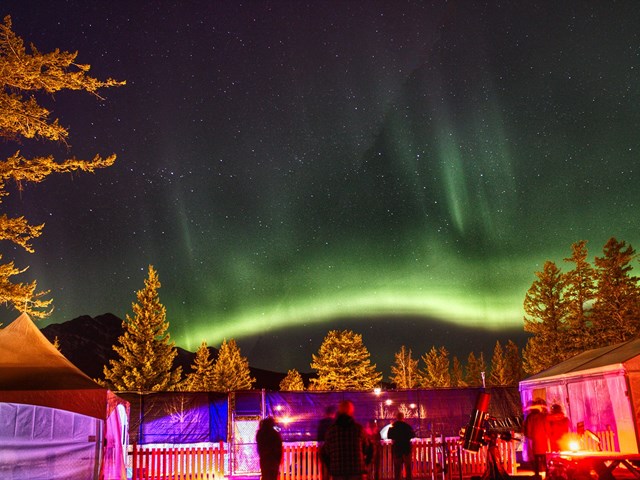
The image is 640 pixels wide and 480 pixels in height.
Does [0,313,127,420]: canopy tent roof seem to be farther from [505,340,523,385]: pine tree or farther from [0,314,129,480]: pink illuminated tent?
[505,340,523,385]: pine tree

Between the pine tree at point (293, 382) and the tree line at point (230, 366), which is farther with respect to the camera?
the pine tree at point (293, 382)

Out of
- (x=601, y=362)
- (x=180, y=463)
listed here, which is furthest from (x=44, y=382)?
(x=601, y=362)

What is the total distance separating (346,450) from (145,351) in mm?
38507

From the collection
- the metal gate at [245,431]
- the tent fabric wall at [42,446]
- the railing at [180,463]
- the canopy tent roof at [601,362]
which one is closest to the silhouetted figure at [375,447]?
the metal gate at [245,431]

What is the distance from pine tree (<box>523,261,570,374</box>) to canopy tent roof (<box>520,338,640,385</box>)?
28.1 m

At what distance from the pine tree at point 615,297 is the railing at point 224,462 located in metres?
29.6

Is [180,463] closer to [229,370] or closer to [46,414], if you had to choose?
[46,414]

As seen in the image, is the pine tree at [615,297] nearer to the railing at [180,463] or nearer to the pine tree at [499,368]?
the railing at [180,463]

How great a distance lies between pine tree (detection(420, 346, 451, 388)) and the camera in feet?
295

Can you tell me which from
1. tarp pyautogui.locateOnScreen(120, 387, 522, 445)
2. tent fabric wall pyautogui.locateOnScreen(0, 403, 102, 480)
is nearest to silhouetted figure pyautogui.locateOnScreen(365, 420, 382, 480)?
tarp pyautogui.locateOnScreen(120, 387, 522, 445)

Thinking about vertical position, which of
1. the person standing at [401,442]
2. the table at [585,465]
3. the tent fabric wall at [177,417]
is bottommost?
the table at [585,465]

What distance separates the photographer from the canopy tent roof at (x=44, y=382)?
10.7m

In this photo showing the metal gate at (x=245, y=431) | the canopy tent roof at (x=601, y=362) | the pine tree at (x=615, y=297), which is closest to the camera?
the canopy tent roof at (x=601, y=362)

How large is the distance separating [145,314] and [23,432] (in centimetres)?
3310
